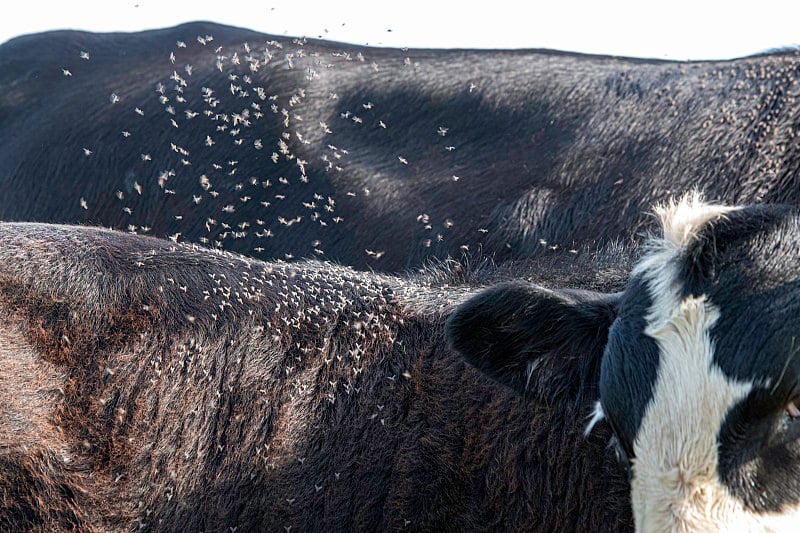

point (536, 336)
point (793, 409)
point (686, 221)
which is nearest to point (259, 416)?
point (536, 336)

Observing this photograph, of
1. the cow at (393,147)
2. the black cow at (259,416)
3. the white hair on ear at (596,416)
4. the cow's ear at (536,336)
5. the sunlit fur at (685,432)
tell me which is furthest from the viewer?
the cow at (393,147)

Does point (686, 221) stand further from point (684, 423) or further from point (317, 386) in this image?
point (317, 386)

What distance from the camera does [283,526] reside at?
4.34m

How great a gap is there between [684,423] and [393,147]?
4.86 m

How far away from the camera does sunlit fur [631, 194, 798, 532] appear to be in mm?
3098

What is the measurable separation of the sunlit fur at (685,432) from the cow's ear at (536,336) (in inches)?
18.5

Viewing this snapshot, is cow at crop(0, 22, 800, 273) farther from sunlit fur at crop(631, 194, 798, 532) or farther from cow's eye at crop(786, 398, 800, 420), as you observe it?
cow's eye at crop(786, 398, 800, 420)

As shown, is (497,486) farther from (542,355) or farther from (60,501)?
(60,501)

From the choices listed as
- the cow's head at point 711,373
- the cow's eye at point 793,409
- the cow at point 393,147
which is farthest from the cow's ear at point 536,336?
the cow at point 393,147

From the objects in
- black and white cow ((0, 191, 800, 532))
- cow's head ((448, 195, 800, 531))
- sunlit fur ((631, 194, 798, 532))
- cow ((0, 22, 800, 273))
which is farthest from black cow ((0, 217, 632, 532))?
cow ((0, 22, 800, 273))

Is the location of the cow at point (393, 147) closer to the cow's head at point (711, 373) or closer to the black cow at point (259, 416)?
the black cow at point (259, 416)

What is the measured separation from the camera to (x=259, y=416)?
14.8 feet

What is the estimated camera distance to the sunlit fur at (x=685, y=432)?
3.10m

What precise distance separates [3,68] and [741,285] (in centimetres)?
794
